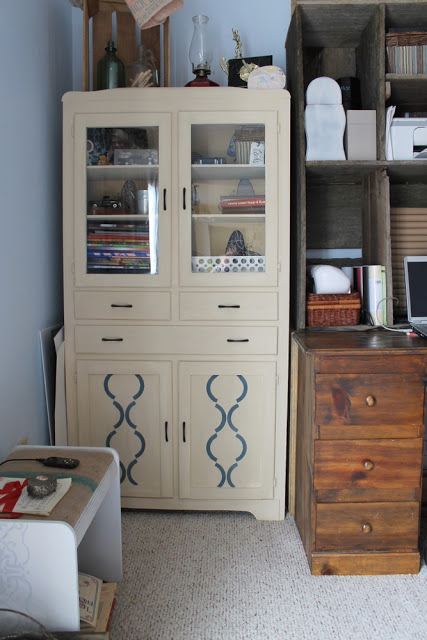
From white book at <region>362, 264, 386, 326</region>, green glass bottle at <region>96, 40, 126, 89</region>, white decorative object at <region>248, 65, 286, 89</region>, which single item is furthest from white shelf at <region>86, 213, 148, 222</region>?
white book at <region>362, 264, 386, 326</region>

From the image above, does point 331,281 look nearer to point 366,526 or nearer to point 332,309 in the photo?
point 332,309

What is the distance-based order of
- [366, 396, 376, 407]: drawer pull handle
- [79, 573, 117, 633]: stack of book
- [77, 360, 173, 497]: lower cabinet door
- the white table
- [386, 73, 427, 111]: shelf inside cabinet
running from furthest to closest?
[77, 360, 173, 497]: lower cabinet door
[386, 73, 427, 111]: shelf inside cabinet
[366, 396, 376, 407]: drawer pull handle
[79, 573, 117, 633]: stack of book
the white table

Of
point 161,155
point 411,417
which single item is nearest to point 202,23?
point 161,155

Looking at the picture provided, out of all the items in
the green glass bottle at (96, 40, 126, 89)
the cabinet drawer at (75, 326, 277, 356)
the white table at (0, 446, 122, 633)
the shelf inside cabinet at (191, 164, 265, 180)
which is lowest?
the white table at (0, 446, 122, 633)

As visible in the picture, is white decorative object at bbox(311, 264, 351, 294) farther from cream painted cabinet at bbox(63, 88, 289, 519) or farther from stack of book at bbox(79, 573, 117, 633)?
stack of book at bbox(79, 573, 117, 633)

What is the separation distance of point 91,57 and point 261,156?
100cm

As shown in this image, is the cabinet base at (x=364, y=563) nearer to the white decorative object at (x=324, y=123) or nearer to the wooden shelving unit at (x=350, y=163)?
the wooden shelving unit at (x=350, y=163)

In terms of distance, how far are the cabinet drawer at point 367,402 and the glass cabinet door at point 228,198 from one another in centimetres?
56

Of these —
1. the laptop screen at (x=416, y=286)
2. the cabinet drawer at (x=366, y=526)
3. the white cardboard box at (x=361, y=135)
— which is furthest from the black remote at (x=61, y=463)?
the white cardboard box at (x=361, y=135)

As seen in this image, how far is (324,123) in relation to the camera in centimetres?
213

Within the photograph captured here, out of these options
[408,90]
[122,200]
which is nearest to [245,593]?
[122,200]

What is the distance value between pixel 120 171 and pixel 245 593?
1.71 meters

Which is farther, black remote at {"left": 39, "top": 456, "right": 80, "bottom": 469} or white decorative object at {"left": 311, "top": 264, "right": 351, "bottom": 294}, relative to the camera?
white decorative object at {"left": 311, "top": 264, "right": 351, "bottom": 294}

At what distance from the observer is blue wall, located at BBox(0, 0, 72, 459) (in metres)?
1.84
